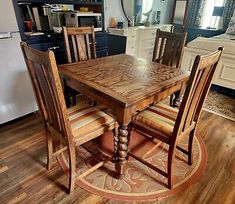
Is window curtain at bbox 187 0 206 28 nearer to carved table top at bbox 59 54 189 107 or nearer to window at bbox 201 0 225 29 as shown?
window at bbox 201 0 225 29

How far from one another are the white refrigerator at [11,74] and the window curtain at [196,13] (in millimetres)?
4856

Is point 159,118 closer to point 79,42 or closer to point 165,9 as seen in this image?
point 79,42

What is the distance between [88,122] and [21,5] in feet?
5.72

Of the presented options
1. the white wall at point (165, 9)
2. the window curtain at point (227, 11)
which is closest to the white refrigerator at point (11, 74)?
the white wall at point (165, 9)

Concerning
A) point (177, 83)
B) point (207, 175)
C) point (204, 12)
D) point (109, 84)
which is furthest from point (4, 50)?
point (204, 12)

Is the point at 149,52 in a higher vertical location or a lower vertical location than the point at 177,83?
lower

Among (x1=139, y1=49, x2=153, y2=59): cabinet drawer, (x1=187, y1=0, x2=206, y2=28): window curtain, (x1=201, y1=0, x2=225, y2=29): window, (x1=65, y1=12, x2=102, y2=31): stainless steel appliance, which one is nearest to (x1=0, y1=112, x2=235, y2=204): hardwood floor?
(x1=65, y1=12, x2=102, y2=31): stainless steel appliance

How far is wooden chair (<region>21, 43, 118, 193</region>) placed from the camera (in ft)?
3.28

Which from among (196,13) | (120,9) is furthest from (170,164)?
(196,13)

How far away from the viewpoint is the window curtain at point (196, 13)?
16.5ft

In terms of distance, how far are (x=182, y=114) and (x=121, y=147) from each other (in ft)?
1.62

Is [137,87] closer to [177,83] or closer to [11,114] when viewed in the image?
[177,83]

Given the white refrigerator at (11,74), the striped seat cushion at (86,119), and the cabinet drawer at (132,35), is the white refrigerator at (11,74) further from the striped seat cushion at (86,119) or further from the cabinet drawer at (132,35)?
the cabinet drawer at (132,35)

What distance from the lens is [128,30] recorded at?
11.4 feet
